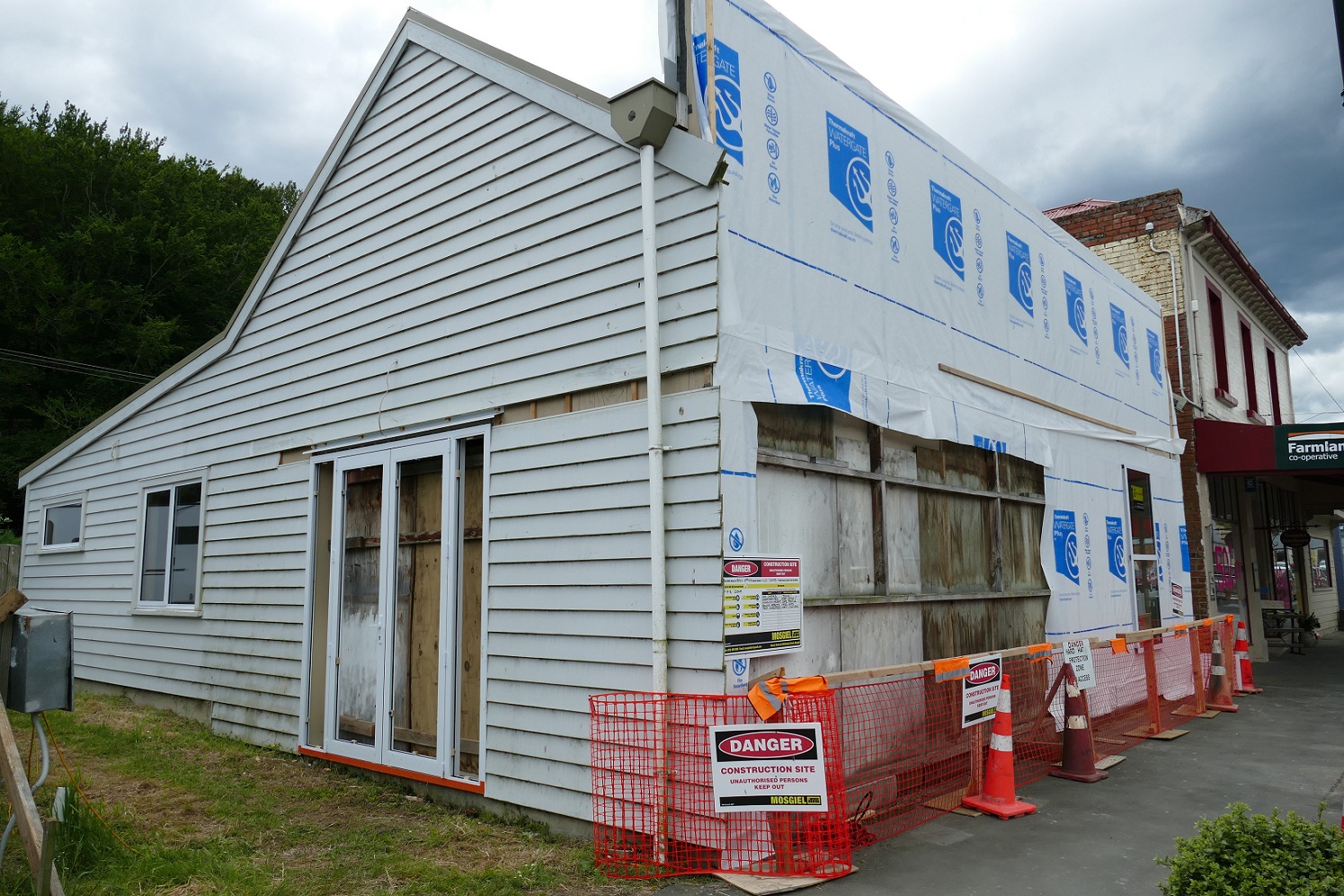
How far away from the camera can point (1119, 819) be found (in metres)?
6.07

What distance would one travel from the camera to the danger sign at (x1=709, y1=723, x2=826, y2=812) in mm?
4797

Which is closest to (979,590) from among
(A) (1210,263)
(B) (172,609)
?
(B) (172,609)

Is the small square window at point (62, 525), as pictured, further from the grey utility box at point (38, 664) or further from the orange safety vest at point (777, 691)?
the orange safety vest at point (777, 691)

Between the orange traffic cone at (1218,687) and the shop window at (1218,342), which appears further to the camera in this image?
the shop window at (1218,342)

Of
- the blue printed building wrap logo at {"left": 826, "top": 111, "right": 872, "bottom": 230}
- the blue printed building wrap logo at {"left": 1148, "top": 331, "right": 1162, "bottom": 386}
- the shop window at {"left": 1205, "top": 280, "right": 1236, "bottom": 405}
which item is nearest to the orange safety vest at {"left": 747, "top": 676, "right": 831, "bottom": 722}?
the blue printed building wrap logo at {"left": 826, "top": 111, "right": 872, "bottom": 230}

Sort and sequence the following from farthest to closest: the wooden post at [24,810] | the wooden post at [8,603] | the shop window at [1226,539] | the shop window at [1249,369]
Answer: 1. the shop window at [1249,369]
2. the shop window at [1226,539]
3. the wooden post at [8,603]
4. the wooden post at [24,810]

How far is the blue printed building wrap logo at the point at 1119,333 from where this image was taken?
39.3ft

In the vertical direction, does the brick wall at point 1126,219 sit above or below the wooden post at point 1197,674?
above

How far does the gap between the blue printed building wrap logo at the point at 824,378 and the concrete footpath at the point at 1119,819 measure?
2.83m

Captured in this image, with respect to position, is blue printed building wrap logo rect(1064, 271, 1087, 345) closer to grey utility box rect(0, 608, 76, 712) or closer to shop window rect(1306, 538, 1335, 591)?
grey utility box rect(0, 608, 76, 712)

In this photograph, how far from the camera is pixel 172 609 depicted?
33.3ft

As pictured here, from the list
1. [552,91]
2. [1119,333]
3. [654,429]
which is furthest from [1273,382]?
[654,429]

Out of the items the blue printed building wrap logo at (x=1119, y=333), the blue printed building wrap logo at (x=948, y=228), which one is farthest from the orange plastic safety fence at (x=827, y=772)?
the blue printed building wrap logo at (x=1119, y=333)

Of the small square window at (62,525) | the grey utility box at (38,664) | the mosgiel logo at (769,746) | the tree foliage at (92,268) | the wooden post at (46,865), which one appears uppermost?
the tree foliage at (92,268)
